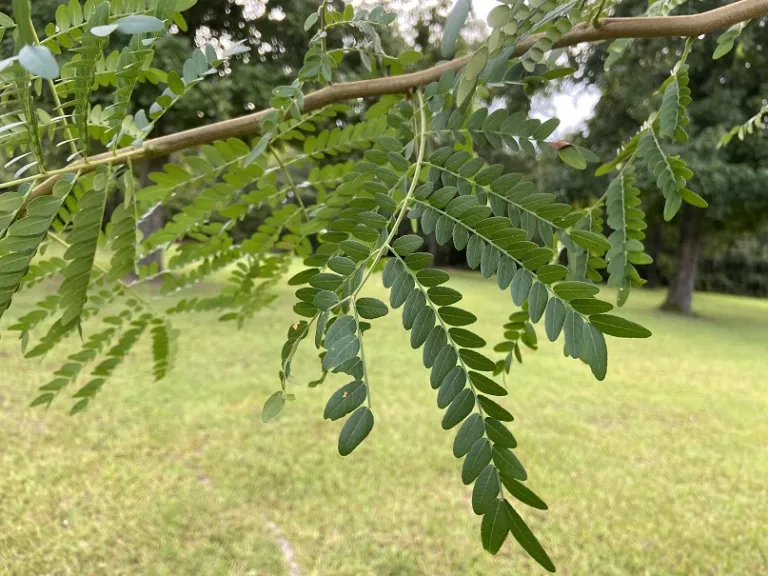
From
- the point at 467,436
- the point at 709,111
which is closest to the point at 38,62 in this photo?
the point at 467,436

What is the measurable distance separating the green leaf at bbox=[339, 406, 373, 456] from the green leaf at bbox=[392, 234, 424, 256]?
0.43ft

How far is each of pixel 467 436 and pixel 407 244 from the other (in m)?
0.15

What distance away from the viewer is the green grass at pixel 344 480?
2205 millimetres

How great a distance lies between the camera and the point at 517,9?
0.45 meters

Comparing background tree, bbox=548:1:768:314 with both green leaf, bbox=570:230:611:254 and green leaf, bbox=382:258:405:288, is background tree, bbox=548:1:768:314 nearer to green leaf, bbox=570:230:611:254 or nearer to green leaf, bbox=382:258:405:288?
green leaf, bbox=570:230:611:254

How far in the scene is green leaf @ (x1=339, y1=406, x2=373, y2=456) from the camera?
0.39 meters

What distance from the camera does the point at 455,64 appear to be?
0.55 meters

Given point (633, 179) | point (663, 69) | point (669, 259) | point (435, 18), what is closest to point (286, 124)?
point (633, 179)

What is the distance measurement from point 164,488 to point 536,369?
139 inches

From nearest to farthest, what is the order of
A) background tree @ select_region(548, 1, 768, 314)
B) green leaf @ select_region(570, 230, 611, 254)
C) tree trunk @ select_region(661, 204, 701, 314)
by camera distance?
green leaf @ select_region(570, 230, 611, 254) → background tree @ select_region(548, 1, 768, 314) → tree trunk @ select_region(661, 204, 701, 314)

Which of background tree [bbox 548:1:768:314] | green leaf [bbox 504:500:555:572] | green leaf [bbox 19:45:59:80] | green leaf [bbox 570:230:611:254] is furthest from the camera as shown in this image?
background tree [bbox 548:1:768:314]

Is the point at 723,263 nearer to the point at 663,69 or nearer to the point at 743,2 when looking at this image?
the point at 663,69

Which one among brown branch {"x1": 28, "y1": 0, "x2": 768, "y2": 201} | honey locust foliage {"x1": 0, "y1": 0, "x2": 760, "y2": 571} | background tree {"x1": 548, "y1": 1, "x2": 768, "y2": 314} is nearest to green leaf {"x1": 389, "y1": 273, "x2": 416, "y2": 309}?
honey locust foliage {"x1": 0, "y1": 0, "x2": 760, "y2": 571}

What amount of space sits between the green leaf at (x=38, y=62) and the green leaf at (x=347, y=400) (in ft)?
0.81
